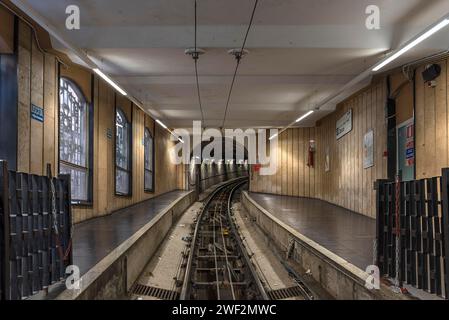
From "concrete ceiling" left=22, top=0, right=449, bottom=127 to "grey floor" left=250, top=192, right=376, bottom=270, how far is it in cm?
321

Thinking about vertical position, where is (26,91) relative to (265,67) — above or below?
below

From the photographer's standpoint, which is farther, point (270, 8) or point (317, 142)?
point (317, 142)

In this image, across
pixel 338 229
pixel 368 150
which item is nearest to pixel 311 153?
pixel 368 150

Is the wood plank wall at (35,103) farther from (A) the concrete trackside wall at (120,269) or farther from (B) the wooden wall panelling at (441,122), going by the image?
(B) the wooden wall panelling at (441,122)

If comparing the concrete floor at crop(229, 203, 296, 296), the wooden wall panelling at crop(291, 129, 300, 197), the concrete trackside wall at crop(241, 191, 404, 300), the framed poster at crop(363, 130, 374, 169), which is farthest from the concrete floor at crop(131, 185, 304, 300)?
the wooden wall panelling at crop(291, 129, 300, 197)

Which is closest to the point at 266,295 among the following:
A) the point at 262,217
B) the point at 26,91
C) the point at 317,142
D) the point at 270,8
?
the point at 270,8

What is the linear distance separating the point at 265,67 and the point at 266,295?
4650 millimetres

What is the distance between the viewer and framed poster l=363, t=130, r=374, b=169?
10653 millimetres

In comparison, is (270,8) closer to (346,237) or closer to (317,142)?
(346,237)

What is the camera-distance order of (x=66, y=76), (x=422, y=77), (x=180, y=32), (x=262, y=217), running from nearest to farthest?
1. (x=180, y=32)
2. (x=422, y=77)
3. (x=66, y=76)
4. (x=262, y=217)

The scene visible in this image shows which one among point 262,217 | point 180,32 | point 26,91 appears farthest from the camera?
point 262,217

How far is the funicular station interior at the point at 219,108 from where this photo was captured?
4.13m

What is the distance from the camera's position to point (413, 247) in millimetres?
4211
